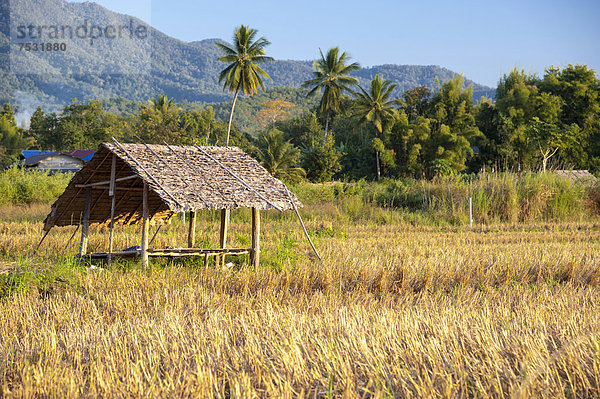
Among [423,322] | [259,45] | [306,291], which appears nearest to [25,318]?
[306,291]

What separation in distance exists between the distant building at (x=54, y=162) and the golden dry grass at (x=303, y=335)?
3476 cm

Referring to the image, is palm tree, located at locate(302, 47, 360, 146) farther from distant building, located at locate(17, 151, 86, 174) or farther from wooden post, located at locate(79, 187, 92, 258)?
wooden post, located at locate(79, 187, 92, 258)

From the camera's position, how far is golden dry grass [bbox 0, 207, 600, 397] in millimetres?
3295

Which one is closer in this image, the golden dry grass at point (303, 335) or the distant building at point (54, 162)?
the golden dry grass at point (303, 335)

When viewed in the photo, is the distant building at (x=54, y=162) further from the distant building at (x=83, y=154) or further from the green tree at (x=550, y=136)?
the green tree at (x=550, y=136)

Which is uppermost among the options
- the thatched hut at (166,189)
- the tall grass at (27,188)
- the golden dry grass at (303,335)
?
the thatched hut at (166,189)

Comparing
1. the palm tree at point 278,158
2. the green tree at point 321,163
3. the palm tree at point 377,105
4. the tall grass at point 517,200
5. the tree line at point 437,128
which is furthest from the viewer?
the palm tree at point 377,105

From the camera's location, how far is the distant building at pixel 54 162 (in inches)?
1553

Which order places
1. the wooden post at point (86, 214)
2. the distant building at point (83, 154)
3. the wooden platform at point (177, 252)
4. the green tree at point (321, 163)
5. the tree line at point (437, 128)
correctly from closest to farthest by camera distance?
1. the wooden platform at point (177, 252)
2. the wooden post at point (86, 214)
3. the tree line at point (437, 128)
4. the green tree at point (321, 163)
5. the distant building at point (83, 154)

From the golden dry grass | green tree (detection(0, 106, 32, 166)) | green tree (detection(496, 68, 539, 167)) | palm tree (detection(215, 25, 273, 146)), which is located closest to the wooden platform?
the golden dry grass

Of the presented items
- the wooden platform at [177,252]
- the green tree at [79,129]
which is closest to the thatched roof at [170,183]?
the wooden platform at [177,252]

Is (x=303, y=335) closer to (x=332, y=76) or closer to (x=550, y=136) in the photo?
(x=550, y=136)

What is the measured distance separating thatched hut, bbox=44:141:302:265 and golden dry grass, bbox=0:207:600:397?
43.3 inches

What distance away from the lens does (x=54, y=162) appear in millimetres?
40625
